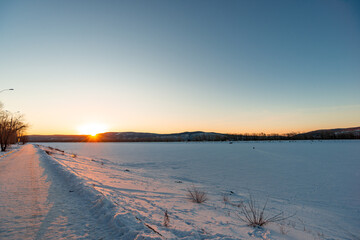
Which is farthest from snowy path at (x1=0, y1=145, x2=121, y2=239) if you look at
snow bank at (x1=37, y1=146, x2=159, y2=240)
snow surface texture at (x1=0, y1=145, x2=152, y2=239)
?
snow bank at (x1=37, y1=146, x2=159, y2=240)

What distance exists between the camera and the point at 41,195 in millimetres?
6195

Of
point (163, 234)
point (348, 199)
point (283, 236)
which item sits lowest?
point (348, 199)

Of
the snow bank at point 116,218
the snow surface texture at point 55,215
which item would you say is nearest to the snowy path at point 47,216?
the snow surface texture at point 55,215

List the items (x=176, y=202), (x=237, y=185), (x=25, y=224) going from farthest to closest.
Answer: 1. (x=237, y=185)
2. (x=176, y=202)
3. (x=25, y=224)

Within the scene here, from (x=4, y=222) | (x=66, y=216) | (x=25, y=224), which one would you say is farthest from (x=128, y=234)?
(x=4, y=222)

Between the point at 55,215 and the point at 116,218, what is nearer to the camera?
the point at 116,218

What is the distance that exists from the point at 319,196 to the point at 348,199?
131 cm

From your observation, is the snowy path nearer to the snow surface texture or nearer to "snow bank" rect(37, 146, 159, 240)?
the snow surface texture

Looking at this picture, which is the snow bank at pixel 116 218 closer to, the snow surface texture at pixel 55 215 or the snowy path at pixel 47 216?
the snow surface texture at pixel 55 215

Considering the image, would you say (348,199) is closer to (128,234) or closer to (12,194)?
(128,234)

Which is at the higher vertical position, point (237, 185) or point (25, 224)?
point (25, 224)

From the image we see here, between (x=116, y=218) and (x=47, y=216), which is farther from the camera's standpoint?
(x=47, y=216)

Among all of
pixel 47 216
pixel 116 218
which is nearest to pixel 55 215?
pixel 47 216

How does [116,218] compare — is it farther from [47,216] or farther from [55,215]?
[47,216]
